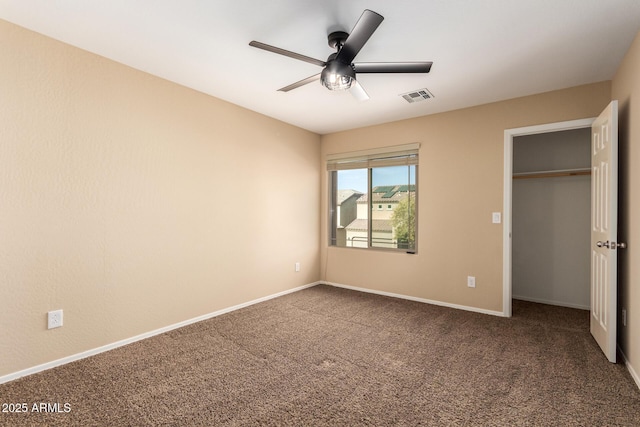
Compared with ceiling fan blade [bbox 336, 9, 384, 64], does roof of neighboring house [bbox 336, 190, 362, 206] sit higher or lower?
lower

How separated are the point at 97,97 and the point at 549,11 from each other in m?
3.34

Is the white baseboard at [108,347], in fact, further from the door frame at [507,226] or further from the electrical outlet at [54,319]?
the door frame at [507,226]

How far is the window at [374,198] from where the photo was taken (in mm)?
4277

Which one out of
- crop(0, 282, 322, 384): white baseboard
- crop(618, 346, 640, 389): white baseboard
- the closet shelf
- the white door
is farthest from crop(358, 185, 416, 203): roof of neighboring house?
crop(618, 346, 640, 389): white baseboard

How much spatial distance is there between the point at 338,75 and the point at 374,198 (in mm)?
2703

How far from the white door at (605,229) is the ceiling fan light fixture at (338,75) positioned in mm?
2019

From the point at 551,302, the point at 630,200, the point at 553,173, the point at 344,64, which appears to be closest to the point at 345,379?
the point at 344,64

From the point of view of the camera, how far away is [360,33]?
185 cm

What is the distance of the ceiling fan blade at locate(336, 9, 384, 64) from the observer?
170 centimetres

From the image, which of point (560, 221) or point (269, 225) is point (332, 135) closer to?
point (269, 225)

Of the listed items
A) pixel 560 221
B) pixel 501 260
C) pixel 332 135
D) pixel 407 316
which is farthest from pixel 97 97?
pixel 560 221

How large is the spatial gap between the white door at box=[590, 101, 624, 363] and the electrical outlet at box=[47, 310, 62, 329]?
4.16 meters

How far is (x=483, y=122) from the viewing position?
143 inches

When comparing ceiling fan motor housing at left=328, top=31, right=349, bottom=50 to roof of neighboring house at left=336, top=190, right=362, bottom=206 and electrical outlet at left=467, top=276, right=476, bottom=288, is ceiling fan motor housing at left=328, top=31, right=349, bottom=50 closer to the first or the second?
roof of neighboring house at left=336, top=190, right=362, bottom=206
